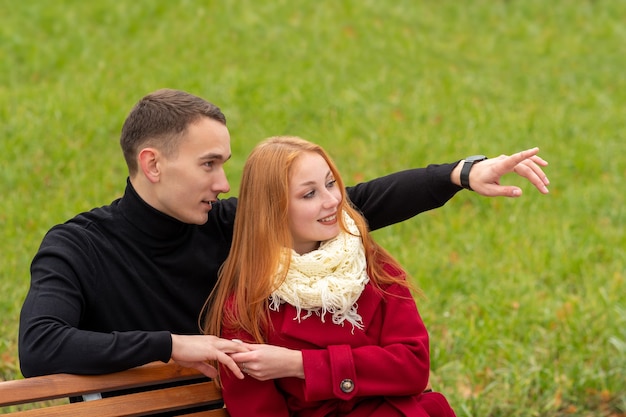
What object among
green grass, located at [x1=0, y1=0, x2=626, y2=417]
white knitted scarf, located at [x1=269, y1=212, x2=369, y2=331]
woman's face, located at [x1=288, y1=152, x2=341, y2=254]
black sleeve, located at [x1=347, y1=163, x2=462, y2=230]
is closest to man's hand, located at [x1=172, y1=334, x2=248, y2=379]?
white knitted scarf, located at [x1=269, y1=212, x2=369, y2=331]

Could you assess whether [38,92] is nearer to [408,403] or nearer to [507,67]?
[507,67]

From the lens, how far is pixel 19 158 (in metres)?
7.62

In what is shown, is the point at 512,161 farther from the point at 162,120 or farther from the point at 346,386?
the point at 162,120

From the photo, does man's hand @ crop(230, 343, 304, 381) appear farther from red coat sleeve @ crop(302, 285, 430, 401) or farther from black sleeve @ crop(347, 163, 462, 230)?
black sleeve @ crop(347, 163, 462, 230)

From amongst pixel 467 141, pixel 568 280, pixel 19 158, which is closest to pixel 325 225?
pixel 568 280

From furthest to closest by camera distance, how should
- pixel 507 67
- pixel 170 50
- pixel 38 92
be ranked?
pixel 507 67
pixel 170 50
pixel 38 92

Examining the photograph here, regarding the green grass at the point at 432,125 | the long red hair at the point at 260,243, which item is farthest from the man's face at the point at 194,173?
the green grass at the point at 432,125

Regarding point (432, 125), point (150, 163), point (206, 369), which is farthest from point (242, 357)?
point (432, 125)

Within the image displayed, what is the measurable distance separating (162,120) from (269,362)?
942 mm

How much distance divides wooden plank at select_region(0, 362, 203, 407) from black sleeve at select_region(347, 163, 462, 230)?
1027 millimetres

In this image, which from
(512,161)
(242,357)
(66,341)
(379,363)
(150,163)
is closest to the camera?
(66,341)

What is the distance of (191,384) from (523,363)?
8.34ft

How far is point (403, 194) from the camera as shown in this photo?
12.1ft

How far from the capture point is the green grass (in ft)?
18.6
